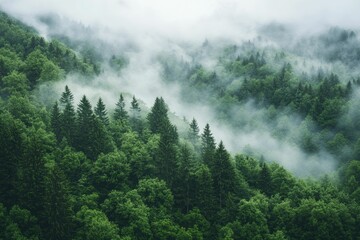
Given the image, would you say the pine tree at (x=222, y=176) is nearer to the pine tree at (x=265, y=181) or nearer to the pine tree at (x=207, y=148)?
the pine tree at (x=207, y=148)

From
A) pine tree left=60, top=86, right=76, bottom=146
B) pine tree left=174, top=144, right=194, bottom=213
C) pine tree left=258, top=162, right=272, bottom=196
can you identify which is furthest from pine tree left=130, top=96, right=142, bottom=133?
pine tree left=258, top=162, right=272, bottom=196

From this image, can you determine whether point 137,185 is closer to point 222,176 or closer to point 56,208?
point 222,176

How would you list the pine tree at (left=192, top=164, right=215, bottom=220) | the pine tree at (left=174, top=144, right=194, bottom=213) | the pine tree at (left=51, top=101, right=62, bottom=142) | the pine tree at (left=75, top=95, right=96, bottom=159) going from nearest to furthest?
the pine tree at (left=192, top=164, right=215, bottom=220), the pine tree at (left=174, top=144, right=194, bottom=213), the pine tree at (left=75, top=95, right=96, bottom=159), the pine tree at (left=51, top=101, right=62, bottom=142)

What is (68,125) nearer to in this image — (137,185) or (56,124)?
(56,124)

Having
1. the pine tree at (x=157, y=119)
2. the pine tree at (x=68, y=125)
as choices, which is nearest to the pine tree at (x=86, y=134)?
the pine tree at (x=68, y=125)

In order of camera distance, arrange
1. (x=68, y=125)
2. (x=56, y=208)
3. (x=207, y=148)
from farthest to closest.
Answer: (x=207, y=148) < (x=68, y=125) < (x=56, y=208)

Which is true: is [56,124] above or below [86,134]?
above

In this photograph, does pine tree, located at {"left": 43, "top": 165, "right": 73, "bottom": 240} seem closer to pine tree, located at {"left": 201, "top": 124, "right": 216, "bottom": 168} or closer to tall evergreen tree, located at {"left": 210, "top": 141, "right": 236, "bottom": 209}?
tall evergreen tree, located at {"left": 210, "top": 141, "right": 236, "bottom": 209}

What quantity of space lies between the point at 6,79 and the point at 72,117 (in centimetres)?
3257

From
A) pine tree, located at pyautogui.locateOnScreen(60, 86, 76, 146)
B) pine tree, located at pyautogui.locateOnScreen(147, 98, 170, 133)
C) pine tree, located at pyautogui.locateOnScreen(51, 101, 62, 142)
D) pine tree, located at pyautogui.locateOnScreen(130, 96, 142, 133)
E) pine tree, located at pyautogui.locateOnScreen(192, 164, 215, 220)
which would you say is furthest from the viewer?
pine tree, located at pyautogui.locateOnScreen(130, 96, 142, 133)

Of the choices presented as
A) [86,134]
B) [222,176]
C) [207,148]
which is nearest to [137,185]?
[86,134]

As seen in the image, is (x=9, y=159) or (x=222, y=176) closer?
(x=9, y=159)

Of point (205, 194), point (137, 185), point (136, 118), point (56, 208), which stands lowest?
point (56, 208)

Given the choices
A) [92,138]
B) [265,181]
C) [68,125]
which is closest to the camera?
[92,138]
